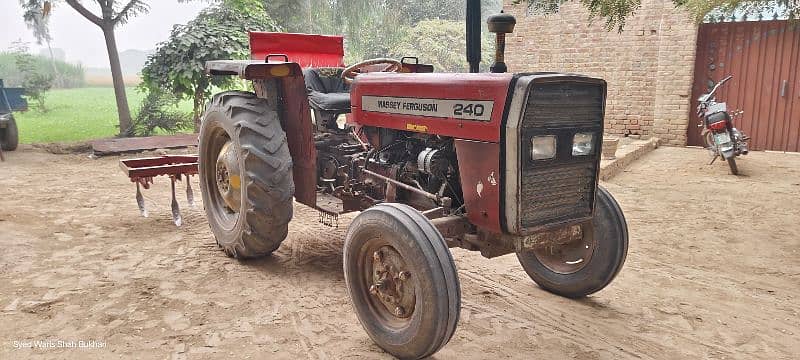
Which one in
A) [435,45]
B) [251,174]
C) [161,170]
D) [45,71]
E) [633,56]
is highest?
[435,45]

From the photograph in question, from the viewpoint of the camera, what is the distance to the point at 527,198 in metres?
2.53

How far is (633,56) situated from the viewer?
29.4 feet

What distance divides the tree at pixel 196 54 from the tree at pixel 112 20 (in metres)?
1.20

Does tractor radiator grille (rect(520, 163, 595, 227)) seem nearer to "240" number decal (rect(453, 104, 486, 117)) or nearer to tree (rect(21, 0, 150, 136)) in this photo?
"240" number decal (rect(453, 104, 486, 117))

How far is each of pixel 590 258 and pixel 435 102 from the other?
1.25 metres

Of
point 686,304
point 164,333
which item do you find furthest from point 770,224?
point 164,333

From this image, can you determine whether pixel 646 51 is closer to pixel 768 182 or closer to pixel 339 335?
pixel 768 182

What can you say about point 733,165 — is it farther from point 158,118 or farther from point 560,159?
point 158,118

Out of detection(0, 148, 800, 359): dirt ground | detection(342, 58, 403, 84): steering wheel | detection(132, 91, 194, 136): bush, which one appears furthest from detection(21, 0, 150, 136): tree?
detection(342, 58, 403, 84): steering wheel

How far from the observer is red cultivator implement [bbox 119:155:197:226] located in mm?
4582

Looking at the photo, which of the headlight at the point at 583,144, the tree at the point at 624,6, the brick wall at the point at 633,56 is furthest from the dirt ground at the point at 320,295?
the brick wall at the point at 633,56

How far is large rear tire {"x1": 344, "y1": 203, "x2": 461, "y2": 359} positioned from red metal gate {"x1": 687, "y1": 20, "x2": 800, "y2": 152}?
806 centimetres

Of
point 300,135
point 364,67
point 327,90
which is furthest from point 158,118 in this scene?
point 364,67

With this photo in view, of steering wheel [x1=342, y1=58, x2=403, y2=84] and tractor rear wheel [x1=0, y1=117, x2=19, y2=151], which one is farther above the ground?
steering wheel [x1=342, y1=58, x2=403, y2=84]
